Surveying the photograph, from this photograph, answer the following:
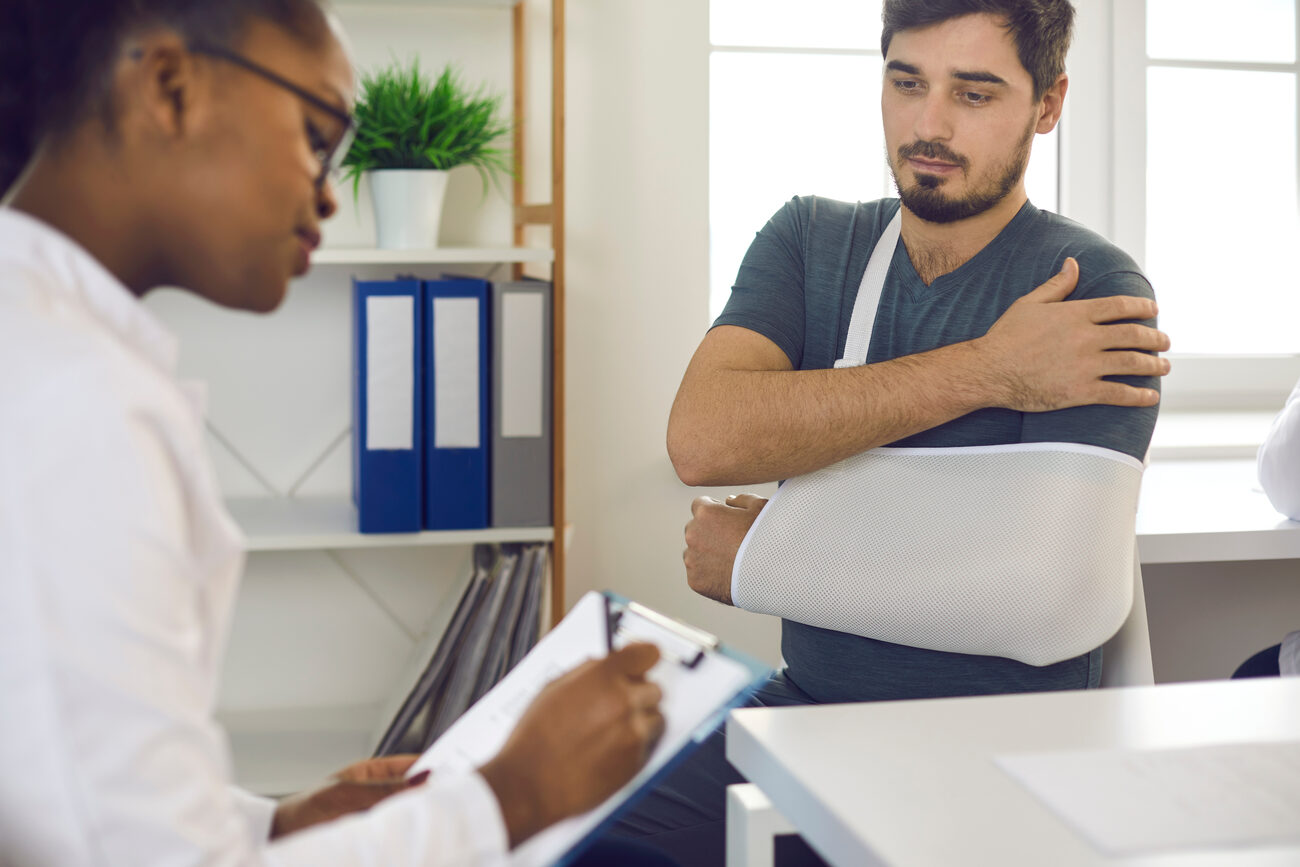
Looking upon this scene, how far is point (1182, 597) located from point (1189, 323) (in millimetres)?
553

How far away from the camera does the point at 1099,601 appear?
1.04m

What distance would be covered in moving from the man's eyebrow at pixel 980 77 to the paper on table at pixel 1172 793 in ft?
2.66

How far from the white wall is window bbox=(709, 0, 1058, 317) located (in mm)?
80

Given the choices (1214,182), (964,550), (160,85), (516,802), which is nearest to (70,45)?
(160,85)

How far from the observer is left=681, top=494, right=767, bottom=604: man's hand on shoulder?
1.26 metres

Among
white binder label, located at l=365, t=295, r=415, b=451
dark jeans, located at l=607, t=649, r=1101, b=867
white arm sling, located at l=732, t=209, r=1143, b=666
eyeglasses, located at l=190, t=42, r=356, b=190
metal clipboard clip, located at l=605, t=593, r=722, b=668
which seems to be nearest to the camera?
eyeglasses, located at l=190, t=42, r=356, b=190

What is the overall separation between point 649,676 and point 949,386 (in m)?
0.60

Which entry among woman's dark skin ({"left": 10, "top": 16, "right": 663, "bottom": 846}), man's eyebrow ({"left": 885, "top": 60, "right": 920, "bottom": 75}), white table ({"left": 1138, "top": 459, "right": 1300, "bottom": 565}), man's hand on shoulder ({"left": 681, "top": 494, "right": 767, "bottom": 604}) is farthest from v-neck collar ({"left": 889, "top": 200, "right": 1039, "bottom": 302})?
woman's dark skin ({"left": 10, "top": 16, "right": 663, "bottom": 846})

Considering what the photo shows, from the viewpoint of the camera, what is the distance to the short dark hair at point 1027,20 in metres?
1.25

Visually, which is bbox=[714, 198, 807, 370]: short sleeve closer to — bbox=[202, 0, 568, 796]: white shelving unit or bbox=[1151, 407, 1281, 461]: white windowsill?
bbox=[202, 0, 568, 796]: white shelving unit

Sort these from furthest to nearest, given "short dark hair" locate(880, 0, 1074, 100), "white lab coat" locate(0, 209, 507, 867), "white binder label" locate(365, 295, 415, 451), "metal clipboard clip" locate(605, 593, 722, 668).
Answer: "white binder label" locate(365, 295, 415, 451) → "short dark hair" locate(880, 0, 1074, 100) → "metal clipboard clip" locate(605, 593, 722, 668) → "white lab coat" locate(0, 209, 507, 867)

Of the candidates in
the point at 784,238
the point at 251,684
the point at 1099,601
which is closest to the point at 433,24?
the point at 784,238

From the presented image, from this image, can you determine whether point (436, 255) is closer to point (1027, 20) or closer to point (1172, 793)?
point (1027, 20)

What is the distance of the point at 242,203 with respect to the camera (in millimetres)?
555
